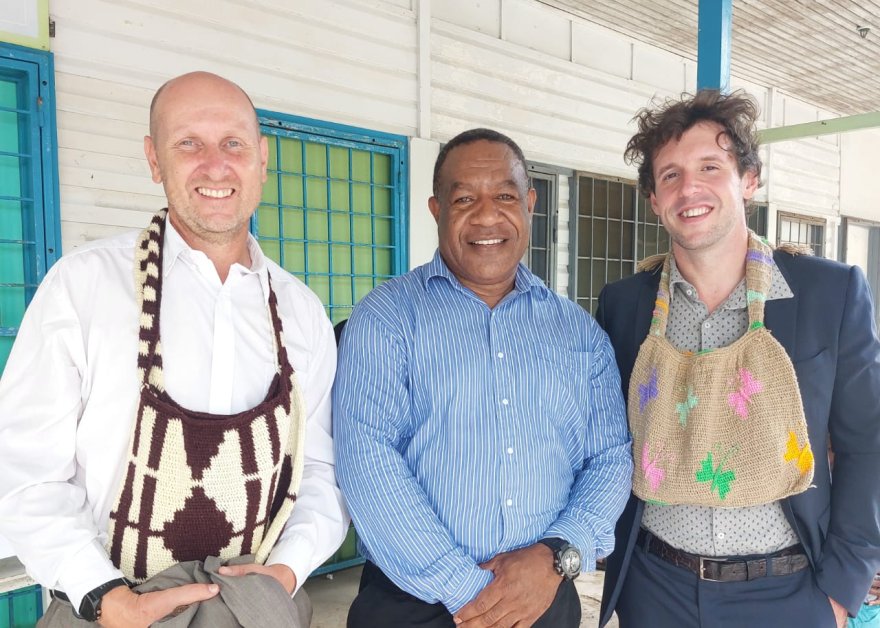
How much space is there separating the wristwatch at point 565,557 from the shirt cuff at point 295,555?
2.03 ft

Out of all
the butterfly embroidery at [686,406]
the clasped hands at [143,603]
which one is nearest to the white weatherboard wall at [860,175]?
the butterfly embroidery at [686,406]

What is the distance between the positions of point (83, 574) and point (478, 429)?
3.16ft

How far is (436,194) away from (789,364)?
1.13 m

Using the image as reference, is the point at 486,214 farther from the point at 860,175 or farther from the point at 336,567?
the point at 860,175

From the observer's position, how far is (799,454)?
66.0 inches

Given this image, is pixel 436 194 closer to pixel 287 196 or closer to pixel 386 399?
pixel 386 399

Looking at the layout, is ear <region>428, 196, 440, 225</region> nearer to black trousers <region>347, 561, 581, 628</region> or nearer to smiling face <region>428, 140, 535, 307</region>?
smiling face <region>428, 140, 535, 307</region>

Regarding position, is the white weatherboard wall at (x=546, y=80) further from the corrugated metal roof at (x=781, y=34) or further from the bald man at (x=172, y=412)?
the bald man at (x=172, y=412)

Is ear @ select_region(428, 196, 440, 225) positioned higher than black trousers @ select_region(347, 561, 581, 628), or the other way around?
ear @ select_region(428, 196, 440, 225)

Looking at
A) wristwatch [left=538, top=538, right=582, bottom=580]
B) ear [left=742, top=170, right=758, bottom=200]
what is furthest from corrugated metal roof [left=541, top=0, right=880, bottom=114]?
wristwatch [left=538, top=538, right=582, bottom=580]

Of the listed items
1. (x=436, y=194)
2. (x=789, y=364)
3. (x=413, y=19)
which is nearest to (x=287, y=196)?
(x=413, y=19)

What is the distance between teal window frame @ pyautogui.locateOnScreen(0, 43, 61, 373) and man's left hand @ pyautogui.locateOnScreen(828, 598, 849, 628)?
3216 millimetres

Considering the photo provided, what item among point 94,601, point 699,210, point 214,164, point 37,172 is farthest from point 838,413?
point 37,172

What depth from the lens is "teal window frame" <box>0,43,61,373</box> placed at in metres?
2.79
